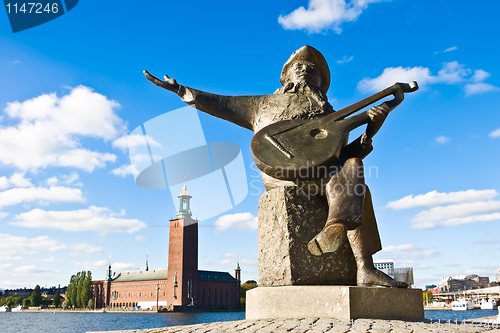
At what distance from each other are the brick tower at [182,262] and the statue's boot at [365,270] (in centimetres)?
7835

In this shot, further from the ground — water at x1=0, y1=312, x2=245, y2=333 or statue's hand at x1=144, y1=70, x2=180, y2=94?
statue's hand at x1=144, y1=70, x2=180, y2=94

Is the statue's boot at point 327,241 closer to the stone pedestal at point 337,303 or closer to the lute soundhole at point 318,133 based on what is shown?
the stone pedestal at point 337,303

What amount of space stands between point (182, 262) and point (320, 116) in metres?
81.3

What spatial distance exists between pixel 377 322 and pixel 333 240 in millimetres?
650

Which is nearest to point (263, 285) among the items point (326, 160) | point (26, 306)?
point (326, 160)

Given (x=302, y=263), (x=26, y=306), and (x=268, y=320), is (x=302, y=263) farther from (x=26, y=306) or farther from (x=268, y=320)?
(x=26, y=306)

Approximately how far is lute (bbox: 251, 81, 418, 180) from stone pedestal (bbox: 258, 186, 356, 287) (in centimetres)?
26

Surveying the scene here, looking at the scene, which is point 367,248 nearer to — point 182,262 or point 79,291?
point 182,262

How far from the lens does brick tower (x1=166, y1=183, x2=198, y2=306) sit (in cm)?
8119

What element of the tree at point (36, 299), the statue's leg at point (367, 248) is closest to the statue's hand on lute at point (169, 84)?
the statue's leg at point (367, 248)

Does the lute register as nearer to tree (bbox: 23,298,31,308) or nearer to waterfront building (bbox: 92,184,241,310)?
waterfront building (bbox: 92,184,241,310)

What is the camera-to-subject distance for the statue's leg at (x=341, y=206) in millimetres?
3033

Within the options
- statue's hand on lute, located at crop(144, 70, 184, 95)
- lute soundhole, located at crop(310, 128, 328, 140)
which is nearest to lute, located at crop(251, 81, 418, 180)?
lute soundhole, located at crop(310, 128, 328, 140)

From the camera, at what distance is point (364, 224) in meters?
3.62
